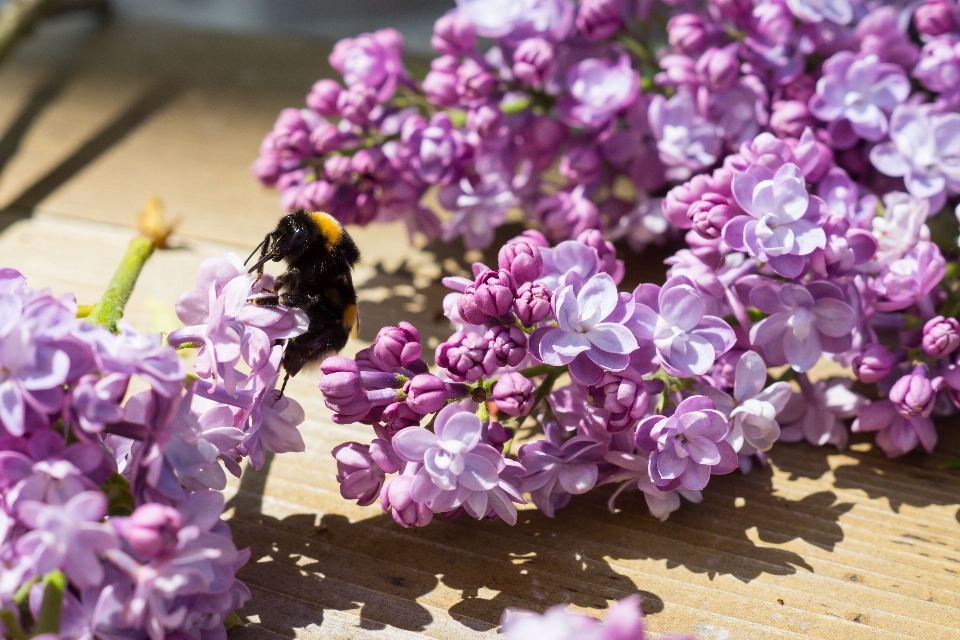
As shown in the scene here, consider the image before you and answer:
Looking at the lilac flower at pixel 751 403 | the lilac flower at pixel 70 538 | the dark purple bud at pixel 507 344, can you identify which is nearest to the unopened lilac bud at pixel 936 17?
the lilac flower at pixel 751 403

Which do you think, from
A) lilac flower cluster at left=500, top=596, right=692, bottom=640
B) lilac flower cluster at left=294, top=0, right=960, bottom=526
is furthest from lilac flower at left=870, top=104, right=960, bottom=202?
lilac flower cluster at left=500, top=596, right=692, bottom=640

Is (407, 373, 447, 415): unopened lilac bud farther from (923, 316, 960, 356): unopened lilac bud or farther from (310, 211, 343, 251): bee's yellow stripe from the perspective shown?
(923, 316, 960, 356): unopened lilac bud

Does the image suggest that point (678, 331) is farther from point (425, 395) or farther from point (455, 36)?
point (455, 36)

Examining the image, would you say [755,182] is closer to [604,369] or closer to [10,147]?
[604,369]

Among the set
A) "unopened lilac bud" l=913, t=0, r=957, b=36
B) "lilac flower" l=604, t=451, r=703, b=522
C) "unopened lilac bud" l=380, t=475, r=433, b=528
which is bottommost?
"unopened lilac bud" l=380, t=475, r=433, b=528

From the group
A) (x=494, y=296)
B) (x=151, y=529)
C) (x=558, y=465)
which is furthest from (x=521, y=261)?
(x=151, y=529)

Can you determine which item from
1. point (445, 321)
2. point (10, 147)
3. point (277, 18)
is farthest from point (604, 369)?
point (277, 18)
